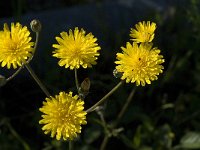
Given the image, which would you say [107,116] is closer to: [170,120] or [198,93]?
[170,120]

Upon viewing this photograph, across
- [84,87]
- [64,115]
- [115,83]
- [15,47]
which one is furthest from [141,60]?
[115,83]

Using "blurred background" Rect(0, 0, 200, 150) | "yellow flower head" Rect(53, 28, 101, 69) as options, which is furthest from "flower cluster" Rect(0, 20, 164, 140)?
"blurred background" Rect(0, 0, 200, 150)

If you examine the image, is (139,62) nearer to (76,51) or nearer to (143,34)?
(143,34)

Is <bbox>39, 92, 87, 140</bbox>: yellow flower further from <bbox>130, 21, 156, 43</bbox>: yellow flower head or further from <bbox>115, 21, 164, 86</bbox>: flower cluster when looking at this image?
<bbox>130, 21, 156, 43</bbox>: yellow flower head

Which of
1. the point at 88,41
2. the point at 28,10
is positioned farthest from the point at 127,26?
the point at 88,41

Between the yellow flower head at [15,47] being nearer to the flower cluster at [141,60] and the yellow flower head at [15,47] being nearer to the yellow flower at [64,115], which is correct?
the yellow flower at [64,115]

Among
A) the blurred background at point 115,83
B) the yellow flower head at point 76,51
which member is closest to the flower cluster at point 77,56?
the yellow flower head at point 76,51
